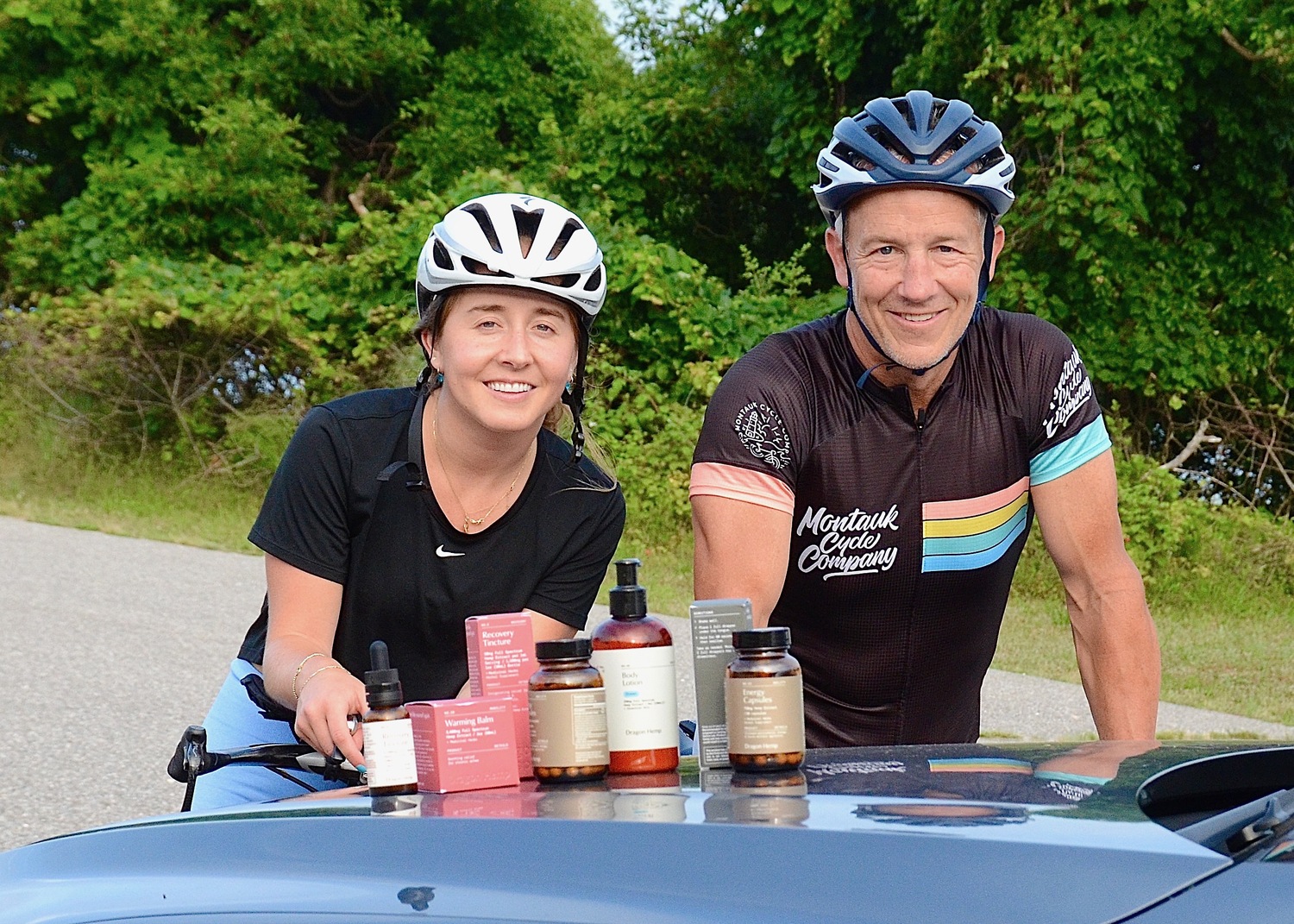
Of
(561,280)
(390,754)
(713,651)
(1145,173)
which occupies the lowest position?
(390,754)

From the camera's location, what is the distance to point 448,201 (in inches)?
602

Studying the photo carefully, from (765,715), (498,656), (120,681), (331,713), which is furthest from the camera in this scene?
(120,681)

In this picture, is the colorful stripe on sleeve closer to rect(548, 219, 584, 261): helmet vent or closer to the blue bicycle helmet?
the blue bicycle helmet

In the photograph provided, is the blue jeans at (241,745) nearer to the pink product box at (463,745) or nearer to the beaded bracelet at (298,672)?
the beaded bracelet at (298,672)

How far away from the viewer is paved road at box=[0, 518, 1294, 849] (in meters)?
6.63

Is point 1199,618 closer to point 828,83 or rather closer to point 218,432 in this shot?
point 828,83

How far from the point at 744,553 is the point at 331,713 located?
817 mm

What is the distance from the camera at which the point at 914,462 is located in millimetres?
3135

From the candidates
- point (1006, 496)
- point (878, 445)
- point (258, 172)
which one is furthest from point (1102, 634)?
point (258, 172)

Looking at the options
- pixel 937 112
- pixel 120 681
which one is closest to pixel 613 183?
pixel 120 681

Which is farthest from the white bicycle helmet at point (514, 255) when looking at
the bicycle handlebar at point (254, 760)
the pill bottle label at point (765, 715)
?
the pill bottle label at point (765, 715)

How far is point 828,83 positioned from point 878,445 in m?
12.6

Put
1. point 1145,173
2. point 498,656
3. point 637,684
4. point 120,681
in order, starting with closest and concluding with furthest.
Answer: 1. point 637,684
2. point 498,656
3. point 120,681
4. point 1145,173

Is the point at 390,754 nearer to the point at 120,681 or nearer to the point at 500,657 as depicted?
the point at 500,657
